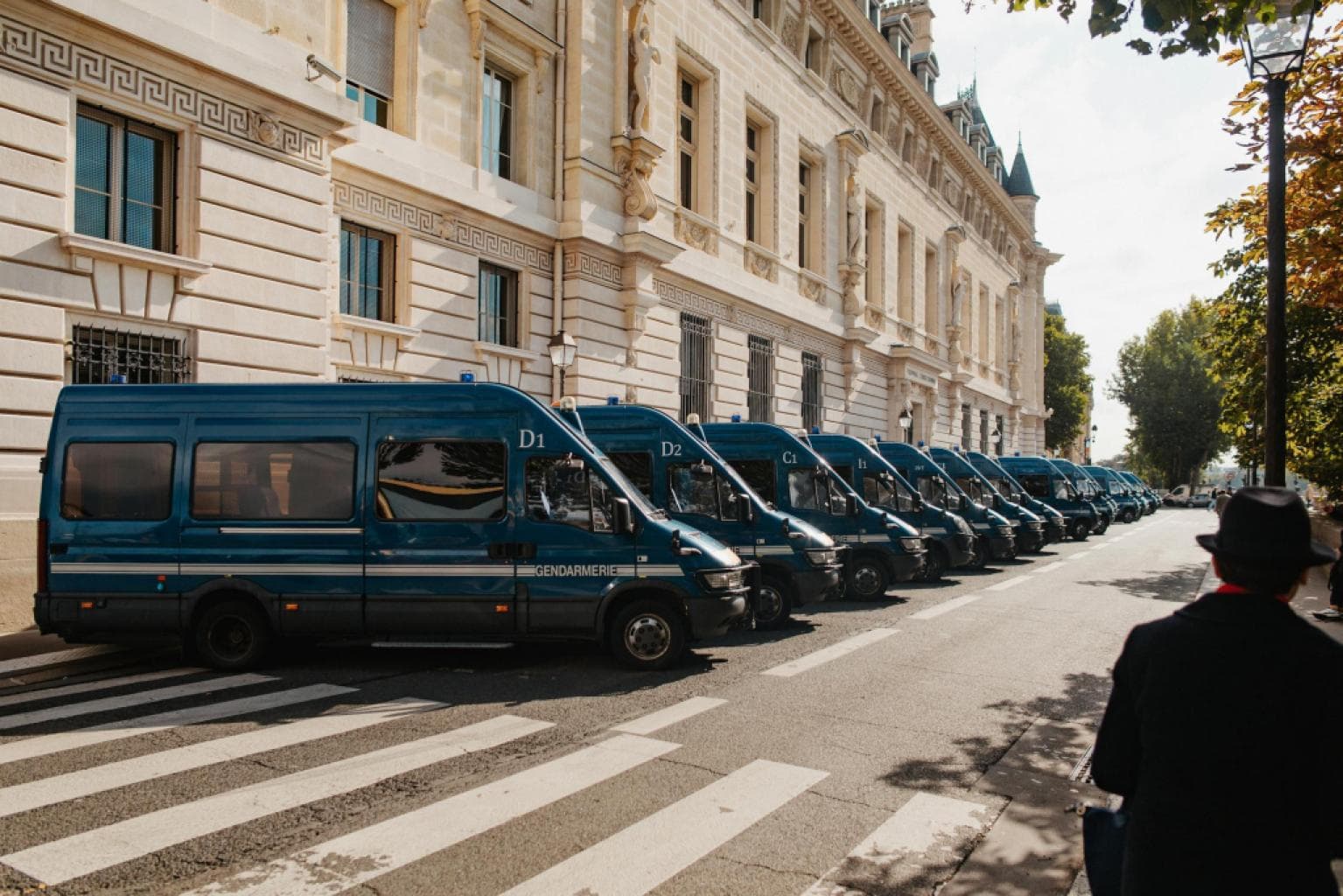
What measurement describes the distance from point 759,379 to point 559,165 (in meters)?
9.46

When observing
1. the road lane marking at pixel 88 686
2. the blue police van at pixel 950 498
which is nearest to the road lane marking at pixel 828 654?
the road lane marking at pixel 88 686

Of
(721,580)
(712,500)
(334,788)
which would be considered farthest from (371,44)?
(334,788)

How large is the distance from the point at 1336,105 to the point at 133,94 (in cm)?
1356

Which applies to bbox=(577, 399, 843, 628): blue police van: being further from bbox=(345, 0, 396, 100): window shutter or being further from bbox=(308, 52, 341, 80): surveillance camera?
bbox=(345, 0, 396, 100): window shutter

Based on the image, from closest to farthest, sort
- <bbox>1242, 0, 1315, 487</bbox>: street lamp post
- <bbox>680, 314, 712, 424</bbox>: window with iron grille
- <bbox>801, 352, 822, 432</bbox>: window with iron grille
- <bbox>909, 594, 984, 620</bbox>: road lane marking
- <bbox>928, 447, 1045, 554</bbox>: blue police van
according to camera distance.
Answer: <bbox>1242, 0, 1315, 487</bbox>: street lamp post → <bbox>909, 594, 984, 620</bbox>: road lane marking → <bbox>928, 447, 1045, 554</bbox>: blue police van → <bbox>680, 314, 712, 424</bbox>: window with iron grille → <bbox>801, 352, 822, 432</bbox>: window with iron grille

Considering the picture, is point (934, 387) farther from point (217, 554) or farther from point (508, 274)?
point (217, 554)

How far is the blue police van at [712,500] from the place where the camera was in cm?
1106

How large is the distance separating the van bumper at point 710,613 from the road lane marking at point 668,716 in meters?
1.06

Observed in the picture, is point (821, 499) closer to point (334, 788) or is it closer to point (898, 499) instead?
point (898, 499)

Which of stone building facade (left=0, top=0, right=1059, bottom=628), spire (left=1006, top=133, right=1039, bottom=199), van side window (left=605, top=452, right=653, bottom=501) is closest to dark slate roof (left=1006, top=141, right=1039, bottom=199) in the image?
spire (left=1006, top=133, right=1039, bottom=199)

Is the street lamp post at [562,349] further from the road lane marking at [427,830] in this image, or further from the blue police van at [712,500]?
the road lane marking at [427,830]

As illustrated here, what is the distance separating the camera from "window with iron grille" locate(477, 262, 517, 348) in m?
17.5

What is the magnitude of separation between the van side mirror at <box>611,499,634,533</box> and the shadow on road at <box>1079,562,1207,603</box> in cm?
928

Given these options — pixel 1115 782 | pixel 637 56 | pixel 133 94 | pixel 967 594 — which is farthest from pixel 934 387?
pixel 1115 782
